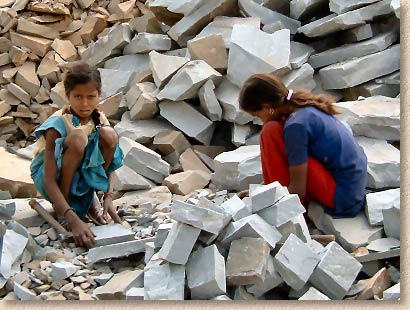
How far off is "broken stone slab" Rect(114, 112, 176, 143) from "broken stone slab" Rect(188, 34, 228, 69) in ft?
1.40

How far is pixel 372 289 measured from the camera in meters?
2.08

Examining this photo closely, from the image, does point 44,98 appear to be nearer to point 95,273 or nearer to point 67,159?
point 67,159

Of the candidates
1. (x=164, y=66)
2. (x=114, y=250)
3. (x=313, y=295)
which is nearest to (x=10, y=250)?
(x=114, y=250)

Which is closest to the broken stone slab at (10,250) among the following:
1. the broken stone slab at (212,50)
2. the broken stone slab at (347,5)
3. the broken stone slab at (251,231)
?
the broken stone slab at (251,231)

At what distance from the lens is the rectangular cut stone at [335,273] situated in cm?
212

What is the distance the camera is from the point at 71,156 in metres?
2.62

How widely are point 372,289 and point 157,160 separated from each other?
1633mm

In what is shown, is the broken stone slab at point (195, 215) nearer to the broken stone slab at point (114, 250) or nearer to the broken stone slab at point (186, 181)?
the broken stone slab at point (114, 250)

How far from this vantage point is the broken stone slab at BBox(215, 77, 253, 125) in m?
3.59

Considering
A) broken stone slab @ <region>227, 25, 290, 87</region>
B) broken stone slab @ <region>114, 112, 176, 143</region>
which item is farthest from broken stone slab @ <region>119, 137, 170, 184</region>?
broken stone slab @ <region>227, 25, 290, 87</region>

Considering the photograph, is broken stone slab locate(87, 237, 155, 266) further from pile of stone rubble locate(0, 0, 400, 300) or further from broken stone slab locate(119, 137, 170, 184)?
broken stone slab locate(119, 137, 170, 184)

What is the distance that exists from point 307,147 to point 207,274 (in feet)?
2.53

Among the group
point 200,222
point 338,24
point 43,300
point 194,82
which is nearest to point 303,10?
point 338,24

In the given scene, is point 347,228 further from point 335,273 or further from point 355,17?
point 355,17
